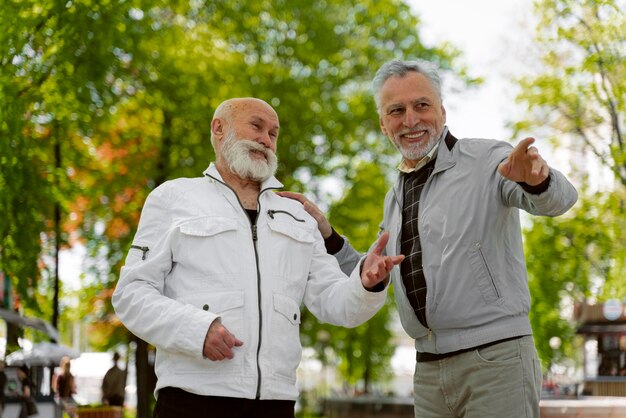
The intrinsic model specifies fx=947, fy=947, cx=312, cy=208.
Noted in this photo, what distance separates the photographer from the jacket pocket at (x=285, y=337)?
4195 millimetres

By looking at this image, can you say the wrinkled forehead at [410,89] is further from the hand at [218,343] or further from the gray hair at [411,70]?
the hand at [218,343]

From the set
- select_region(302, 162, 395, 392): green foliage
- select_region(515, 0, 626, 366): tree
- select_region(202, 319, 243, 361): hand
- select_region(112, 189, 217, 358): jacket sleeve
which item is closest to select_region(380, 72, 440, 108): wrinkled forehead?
select_region(112, 189, 217, 358): jacket sleeve

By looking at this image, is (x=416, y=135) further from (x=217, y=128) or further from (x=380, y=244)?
(x=217, y=128)

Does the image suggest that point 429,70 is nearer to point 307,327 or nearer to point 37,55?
point 37,55

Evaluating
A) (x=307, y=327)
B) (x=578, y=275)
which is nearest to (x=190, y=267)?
(x=307, y=327)

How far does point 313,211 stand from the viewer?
4.98 meters

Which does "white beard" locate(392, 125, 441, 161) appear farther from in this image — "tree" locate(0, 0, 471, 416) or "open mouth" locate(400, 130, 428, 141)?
"tree" locate(0, 0, 471, 416)

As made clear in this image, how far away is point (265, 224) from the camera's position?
4.43m

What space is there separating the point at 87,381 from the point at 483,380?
58272 millimetres

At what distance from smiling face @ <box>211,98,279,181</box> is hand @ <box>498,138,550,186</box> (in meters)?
1.20

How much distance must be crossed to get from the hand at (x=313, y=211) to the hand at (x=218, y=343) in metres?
1.06

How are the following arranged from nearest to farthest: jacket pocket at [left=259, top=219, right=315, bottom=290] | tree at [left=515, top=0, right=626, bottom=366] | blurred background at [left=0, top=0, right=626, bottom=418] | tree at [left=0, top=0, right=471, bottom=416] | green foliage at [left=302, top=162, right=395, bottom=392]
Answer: jacket pocket at [left=259, top=219, right=315, bottom=290], tree at [left=0, top=0, right=471, bottom=416], blurred background at [left=0, top=0, right=626, bottom=418], tree at [left=515, top=0, right=626, bottom=366], green foliage at [left=302, top=162, right=395, bottom=392]

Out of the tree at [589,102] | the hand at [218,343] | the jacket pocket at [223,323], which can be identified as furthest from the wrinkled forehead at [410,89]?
the tree at [589,102]

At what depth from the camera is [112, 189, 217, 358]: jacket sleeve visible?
398 cm
